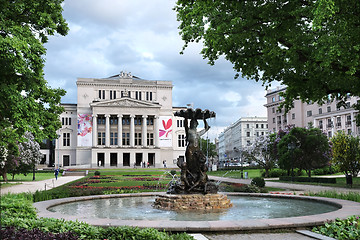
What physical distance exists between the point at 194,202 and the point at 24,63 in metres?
10.5

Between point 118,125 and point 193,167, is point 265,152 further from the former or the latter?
point 118,125

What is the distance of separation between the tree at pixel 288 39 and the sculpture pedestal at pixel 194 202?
677 cm

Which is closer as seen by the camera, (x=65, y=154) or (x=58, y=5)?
(x=58, y=5)

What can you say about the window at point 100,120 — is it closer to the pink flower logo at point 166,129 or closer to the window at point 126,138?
the window at point 126,138

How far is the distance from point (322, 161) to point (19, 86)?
35.3m

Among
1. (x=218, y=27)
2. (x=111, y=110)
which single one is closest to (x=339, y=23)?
(x=218, y=27)

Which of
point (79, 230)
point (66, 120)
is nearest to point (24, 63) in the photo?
point (79, 230)

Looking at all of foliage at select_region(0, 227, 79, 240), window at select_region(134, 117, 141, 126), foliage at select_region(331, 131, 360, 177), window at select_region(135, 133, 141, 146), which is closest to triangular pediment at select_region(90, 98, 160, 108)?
window at select_region(134, 117, 141, 126)

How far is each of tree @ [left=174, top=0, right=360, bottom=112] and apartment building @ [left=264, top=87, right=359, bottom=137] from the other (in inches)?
1927

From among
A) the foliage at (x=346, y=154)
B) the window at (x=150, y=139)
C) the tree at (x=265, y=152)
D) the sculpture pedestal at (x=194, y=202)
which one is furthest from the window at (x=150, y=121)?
the sculpture pedestal at (x=194, y=202)

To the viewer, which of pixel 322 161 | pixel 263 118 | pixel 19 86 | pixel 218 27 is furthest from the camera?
pixel 263 118

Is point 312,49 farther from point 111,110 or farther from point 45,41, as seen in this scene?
point 111,110

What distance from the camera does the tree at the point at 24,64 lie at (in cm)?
1553

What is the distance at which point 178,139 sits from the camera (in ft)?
309
